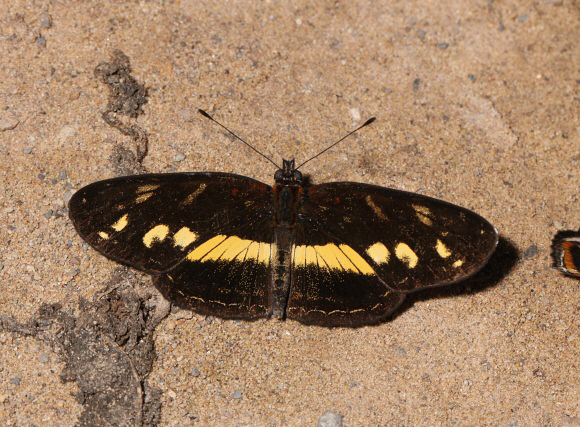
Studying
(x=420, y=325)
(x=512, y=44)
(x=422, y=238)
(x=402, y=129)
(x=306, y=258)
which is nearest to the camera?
(x=422, y=238)

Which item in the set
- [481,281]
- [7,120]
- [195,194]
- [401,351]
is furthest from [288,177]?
[7,120]

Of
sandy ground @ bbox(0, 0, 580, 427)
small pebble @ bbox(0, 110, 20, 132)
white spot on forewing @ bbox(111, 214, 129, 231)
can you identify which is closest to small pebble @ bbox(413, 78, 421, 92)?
sandy ground @ bbox(0, 0, 580, 427)

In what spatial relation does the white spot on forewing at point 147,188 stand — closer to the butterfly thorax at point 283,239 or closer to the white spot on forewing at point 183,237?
the white spot on forewing at point 183,237

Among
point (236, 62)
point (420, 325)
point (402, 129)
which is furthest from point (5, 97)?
point (420, 325)

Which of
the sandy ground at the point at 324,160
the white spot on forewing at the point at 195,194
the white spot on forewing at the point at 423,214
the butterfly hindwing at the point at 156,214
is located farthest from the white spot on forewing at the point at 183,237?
the white spot on forewing at the point at 423,214

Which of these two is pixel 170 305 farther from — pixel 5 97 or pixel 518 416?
pixel 518 416
